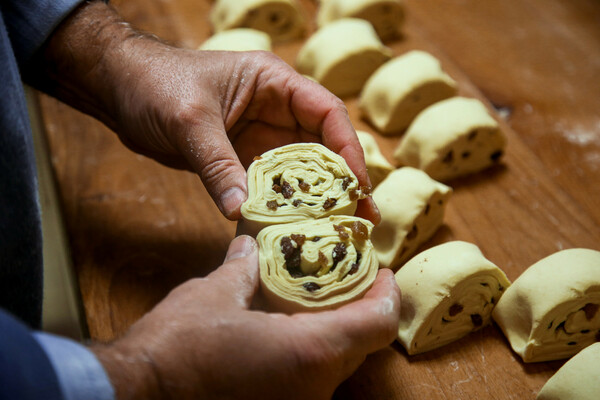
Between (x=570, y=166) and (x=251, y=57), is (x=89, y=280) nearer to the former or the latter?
(x=251, y=57)

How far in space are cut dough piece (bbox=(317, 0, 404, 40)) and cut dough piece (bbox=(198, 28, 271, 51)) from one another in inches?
17.1

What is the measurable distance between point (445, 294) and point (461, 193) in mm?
712

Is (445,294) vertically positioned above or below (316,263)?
below

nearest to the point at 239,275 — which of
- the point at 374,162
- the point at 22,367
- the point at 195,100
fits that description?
the point at 22,367

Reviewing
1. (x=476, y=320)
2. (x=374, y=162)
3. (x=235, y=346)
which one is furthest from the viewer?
(x=374, y=162)

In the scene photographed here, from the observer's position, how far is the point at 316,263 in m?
1.31

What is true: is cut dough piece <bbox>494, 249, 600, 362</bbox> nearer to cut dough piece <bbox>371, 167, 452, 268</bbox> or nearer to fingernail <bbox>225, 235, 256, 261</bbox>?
cut dough piece <bbox>371, 167, 452, 268</bbox>

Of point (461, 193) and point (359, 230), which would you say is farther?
point (461, 193)

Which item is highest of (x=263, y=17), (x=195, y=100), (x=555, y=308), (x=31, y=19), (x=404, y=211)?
A: (x=31, y=19)

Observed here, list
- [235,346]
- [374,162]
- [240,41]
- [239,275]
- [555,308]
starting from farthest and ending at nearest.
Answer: [240,41], [374,162], [555,308], [239,275], [235,346]

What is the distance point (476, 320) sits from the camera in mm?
1725

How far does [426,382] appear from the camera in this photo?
1604 millimetres

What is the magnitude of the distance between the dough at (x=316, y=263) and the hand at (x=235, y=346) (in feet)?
0.19

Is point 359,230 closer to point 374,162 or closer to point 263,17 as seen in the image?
point 374,162
